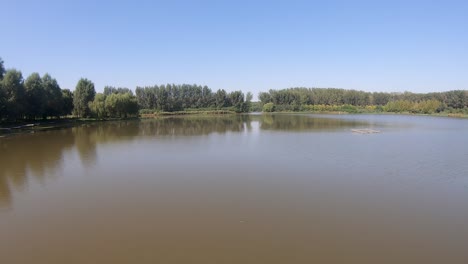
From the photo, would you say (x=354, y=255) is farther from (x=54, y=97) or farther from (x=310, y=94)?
(x=310, y=94)

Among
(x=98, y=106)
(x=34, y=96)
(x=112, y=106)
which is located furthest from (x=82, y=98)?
(x=34, y=96)

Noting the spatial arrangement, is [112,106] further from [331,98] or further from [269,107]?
[331,98]

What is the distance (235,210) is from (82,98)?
45144mm

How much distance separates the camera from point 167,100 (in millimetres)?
82938

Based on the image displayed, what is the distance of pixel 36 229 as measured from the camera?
6746 mm

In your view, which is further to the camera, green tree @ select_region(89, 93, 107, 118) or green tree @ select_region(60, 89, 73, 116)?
green tree @ select_region(89, 93, 107, 118)

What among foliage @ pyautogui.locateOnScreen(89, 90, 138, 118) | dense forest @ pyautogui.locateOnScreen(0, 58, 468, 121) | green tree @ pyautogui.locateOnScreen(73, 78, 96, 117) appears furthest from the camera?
foliage @ pyautogui.locateOnScreen(89, 90, 138, 118)

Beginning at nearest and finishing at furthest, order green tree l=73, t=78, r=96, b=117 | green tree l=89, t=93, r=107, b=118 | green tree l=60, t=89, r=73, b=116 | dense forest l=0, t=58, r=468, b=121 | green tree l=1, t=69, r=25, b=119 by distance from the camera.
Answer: green tree l=1, t=69, r=25, b=119, dense forest l=0, t=58, r=468, b=121, green tree l=60, t=89, r=73, b=116, green tree l=73, t=78, r=96, b=117, green tree l=89, t=93, r=107, b=118

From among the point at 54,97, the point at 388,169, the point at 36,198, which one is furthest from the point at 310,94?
the point at 36,198

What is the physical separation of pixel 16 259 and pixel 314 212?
5.94 m

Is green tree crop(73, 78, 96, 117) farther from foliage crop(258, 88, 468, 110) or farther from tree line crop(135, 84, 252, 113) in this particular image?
foliage crop(258, 88, 468, 110)

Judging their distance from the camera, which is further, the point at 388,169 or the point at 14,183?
the point at 388,169

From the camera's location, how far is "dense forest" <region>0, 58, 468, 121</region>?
33531mm

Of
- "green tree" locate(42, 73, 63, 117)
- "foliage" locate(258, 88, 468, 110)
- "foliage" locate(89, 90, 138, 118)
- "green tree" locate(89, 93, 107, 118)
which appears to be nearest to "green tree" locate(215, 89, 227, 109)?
"foliage" locate(258, 88, 468, 110)
